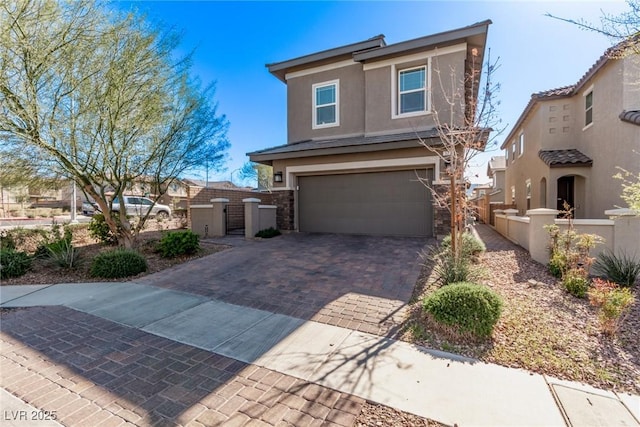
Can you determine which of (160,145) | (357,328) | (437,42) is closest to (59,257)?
(160,145)

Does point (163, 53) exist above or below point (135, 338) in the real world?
above

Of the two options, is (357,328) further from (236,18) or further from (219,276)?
(236,18)

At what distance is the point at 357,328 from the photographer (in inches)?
168

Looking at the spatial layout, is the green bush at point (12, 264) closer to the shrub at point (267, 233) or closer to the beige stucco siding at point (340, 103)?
the shrub at point (267, 233)

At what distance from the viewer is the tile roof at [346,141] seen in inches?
388

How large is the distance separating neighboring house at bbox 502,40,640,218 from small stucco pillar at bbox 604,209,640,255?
11.1 ft

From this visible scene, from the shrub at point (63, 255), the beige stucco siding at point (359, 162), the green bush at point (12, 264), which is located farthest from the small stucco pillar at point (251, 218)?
the green bush at point (12, 264)

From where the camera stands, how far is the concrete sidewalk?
2641 millimetres

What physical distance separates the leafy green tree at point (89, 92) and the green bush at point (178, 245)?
134 cm

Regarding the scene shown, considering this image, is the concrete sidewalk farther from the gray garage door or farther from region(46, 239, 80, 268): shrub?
the gray garage door

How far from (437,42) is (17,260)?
13314mm

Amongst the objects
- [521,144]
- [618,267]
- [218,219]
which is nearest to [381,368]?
[618,267]

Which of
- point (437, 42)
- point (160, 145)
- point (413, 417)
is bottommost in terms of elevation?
point (413, 417)

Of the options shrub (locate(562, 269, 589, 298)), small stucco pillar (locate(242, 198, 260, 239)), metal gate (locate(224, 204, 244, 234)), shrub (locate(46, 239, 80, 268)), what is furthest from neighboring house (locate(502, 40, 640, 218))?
shrub (locate(46, 239, 80, 268))
